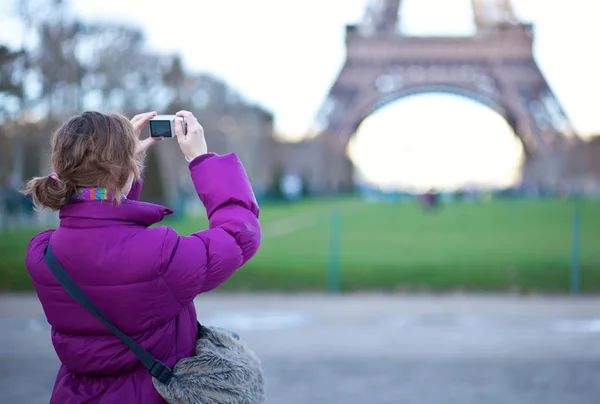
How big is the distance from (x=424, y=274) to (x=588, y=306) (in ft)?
11.1

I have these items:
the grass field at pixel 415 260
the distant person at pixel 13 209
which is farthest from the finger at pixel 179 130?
the distant person at pixel 13 209

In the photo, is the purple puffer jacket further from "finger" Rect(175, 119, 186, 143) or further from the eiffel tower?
the eiffel tower

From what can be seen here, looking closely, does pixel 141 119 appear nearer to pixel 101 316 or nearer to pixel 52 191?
pixel 52 191

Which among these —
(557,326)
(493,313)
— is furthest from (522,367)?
(493,313)

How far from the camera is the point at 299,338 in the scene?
22.3 feet

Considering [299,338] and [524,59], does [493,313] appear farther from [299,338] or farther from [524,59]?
[524,59]

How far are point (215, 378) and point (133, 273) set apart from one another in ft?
1.25

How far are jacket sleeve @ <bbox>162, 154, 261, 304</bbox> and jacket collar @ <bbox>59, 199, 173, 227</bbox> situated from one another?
0.07 metres

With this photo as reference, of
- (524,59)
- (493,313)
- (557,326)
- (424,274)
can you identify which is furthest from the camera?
(524,59)

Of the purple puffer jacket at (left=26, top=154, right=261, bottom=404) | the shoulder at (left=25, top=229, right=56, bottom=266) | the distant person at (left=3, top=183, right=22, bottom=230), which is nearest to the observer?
the purple puffer jacket at (left=26, top=154, right=261, bottom=404)

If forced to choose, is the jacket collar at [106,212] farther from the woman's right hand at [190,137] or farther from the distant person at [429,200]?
the distant person at [429,200]

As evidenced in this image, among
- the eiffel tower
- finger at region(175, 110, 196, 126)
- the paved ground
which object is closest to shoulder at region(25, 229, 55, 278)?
finger at region(175, 110, 196, 126)

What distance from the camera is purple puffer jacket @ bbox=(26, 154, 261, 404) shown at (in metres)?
1.95

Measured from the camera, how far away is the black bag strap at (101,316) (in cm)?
196
